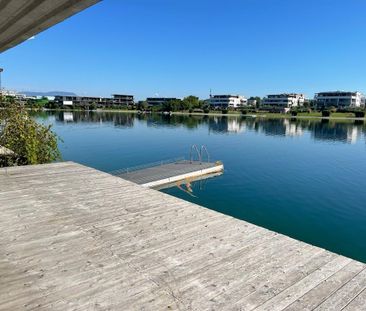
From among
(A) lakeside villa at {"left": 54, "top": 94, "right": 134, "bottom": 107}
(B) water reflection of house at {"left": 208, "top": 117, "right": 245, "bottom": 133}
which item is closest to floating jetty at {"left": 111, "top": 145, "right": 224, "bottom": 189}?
(B) water reflection of house at {"left": 208, "top": 117, "right": 245, "bottom": 133}

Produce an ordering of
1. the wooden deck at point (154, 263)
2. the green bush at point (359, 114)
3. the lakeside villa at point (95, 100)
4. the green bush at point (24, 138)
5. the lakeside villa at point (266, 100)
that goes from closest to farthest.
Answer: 1. the wooden deck at point (154, 263)
2. the green bush at point (24, 138)
3. the green bush at point (359, 114)
4. the lakeside villa at point (266, 100)
5. the lakeside villa at point (95, 100)

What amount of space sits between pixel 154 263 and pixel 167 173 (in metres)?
16.3

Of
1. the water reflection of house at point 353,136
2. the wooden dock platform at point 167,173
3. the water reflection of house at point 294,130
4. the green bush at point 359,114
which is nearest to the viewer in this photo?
the wooden dock platform at point 167,173

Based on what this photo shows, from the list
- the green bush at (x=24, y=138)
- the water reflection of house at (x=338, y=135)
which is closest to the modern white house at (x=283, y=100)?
the water reflection of house at (x=338, y=135)

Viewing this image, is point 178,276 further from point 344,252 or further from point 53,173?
point 344,252

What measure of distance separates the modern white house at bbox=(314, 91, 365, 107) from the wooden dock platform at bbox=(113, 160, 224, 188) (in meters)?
160

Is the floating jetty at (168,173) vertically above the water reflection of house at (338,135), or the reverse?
the floating jetty at (168,173)

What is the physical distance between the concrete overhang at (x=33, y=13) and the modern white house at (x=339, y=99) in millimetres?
177982

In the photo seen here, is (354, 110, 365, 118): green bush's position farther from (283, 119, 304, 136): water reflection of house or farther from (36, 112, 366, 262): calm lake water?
(36, 112, 366, 262): calm lake water

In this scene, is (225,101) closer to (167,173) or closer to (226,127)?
(226,127)

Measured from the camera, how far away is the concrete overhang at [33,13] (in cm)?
394

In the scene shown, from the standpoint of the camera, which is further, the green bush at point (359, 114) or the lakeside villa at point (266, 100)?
the lakeside villa at point (266, 100)

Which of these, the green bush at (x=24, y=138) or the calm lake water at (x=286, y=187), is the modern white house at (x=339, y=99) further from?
the green bush at (x=24, y=138)

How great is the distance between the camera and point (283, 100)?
170875 mm
